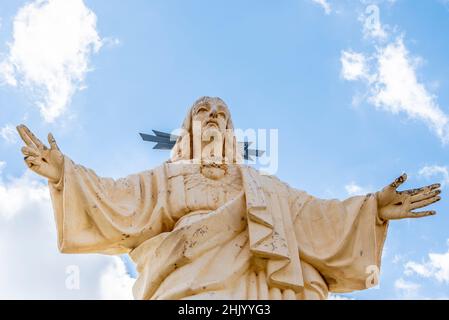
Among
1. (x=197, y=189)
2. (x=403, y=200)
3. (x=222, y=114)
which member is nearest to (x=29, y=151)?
(x=197, y=189)

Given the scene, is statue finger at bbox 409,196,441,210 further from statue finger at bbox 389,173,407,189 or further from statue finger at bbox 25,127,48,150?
statue finger at bbox 25,127,48,150

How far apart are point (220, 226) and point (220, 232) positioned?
0.23 feet

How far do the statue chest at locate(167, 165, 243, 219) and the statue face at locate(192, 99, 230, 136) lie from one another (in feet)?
2.93

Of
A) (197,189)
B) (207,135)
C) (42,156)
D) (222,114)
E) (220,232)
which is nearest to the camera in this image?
(220,232)

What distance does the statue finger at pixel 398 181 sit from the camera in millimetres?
10523

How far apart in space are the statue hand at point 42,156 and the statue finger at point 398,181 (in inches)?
139

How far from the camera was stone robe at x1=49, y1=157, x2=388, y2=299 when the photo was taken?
9906 mm

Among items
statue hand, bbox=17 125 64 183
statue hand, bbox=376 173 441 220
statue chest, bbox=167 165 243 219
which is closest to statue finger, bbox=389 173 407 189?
statue hand, bbox=376 173 441 220

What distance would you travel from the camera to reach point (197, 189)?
11141mm

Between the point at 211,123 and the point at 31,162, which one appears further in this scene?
the point at 211,123

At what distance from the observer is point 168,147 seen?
533 inches

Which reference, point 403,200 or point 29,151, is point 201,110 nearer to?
point 29,151

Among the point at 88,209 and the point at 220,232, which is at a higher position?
the point at 88,209
